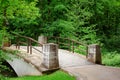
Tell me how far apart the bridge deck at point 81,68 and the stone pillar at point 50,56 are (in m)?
0.52

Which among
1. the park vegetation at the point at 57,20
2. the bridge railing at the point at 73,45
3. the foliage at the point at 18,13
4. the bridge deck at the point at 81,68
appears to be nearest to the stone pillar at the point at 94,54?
the bridge deck at the point at 81,68

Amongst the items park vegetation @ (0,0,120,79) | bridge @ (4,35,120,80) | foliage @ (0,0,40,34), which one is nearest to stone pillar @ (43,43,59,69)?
bridge @ (4,35,120,80)

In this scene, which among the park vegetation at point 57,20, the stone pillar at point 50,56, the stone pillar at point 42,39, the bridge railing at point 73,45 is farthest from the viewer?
the park vegetation at point 57,20

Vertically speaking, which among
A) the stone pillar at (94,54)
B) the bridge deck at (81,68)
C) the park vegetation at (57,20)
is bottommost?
the bridge deck at (81,68)

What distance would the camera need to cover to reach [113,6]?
32000mm

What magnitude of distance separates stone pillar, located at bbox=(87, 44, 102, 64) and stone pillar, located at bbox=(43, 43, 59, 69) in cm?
303

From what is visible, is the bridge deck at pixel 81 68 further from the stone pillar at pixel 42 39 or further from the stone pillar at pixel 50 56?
the stone pillar at pixel 42 39

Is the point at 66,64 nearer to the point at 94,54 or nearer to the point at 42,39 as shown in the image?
the point at 94,54

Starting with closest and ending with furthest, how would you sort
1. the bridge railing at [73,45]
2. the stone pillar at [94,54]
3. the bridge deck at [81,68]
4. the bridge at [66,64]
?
the bridge deck at [81,68]
the bridge at [66,64]
the stone pillar at [94,54]
the bridge railing at [73,45]

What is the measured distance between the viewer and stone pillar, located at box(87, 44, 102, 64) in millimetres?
15384

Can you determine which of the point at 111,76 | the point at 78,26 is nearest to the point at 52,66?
the point at 111,76

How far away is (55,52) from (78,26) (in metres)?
11.0

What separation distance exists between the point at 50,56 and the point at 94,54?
349 cm

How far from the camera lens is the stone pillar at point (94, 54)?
50.5 feet
